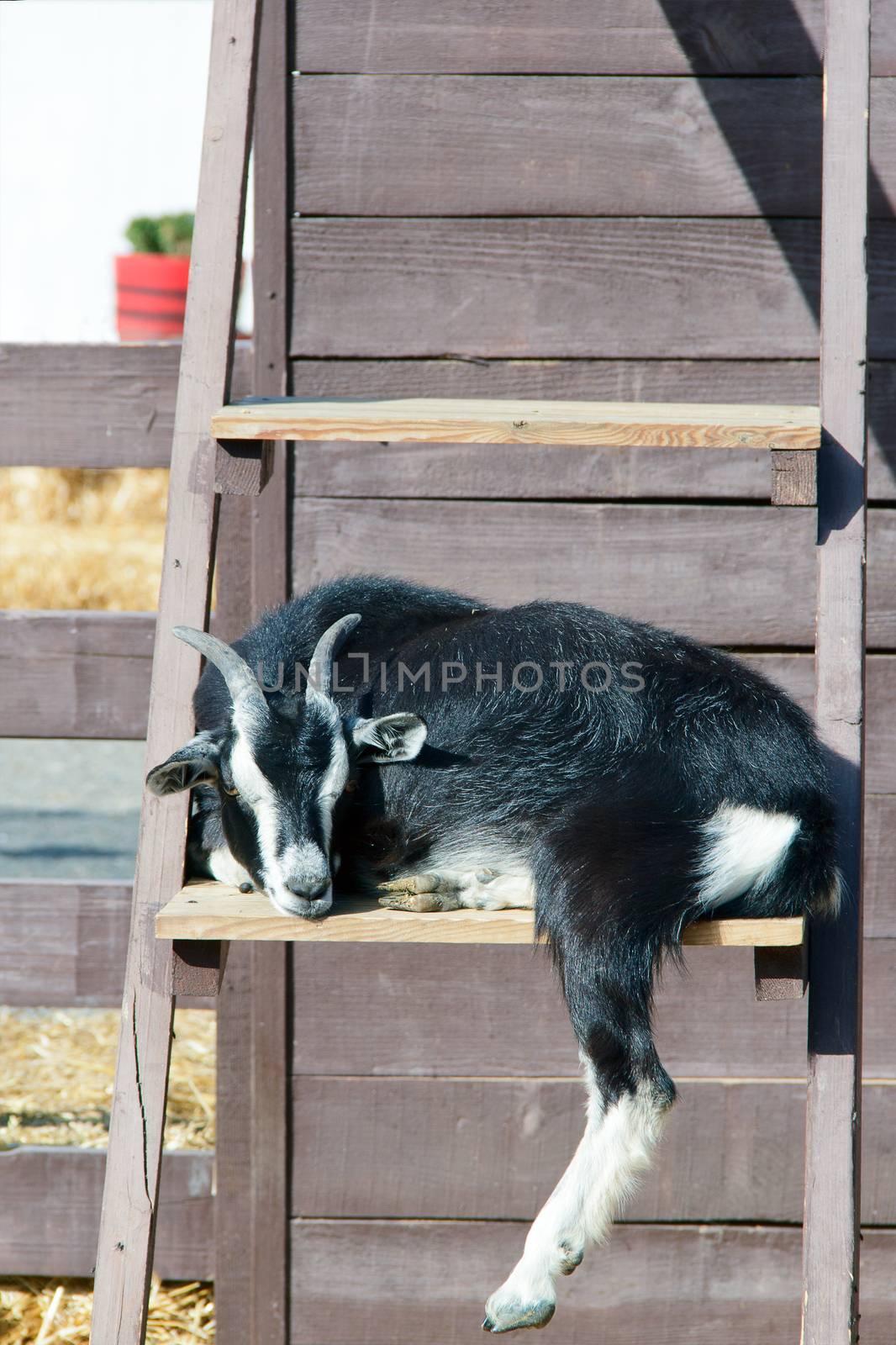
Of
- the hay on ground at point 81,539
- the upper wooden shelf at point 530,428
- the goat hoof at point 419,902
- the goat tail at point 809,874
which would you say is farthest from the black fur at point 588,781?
the hay on ground at point 81,539

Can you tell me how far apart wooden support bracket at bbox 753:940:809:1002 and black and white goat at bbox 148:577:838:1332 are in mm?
70

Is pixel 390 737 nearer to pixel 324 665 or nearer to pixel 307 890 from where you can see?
pixel 324 665

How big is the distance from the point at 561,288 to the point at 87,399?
3.42 feet

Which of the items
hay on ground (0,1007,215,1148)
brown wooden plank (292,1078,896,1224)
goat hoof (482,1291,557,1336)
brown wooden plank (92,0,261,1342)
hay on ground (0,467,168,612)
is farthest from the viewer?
hay on ground (0,467,168,612)

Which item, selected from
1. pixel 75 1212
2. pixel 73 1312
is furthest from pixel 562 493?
pixel 73 1312

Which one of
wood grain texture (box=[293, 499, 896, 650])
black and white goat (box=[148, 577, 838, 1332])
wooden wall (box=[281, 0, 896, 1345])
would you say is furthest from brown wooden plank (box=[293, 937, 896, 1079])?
black and white goat (box=[148, 577, 838, 1332])

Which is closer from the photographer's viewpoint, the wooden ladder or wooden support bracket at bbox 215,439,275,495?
the wooden ladder

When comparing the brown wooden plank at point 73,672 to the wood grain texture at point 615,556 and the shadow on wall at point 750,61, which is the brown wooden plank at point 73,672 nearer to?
the wood grain texture at point 615,556

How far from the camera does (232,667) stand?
71.1 inches

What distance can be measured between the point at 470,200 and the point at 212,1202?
2.30 metres

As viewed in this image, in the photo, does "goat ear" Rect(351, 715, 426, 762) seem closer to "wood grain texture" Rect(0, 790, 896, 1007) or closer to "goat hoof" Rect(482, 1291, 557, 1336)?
"goat hoof" Rect(482, 1291, 557, 1336)

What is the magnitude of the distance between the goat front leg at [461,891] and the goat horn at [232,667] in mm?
320

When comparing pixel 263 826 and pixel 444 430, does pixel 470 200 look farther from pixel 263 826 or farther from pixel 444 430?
pixel 263 826

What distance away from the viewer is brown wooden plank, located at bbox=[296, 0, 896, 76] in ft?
8.82
